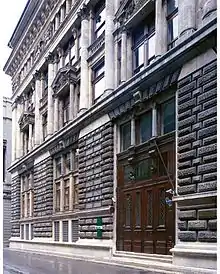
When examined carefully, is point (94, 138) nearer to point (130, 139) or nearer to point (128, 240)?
point (130, 139)

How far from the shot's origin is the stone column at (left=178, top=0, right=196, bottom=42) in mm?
10992

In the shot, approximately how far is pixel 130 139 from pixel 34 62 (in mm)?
14234

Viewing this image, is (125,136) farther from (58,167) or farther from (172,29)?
(58,167)

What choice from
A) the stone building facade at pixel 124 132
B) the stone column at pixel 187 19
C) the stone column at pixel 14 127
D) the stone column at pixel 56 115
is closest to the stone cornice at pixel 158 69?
the stone building facade at pixel 124 132

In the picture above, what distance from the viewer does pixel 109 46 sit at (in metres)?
16.2

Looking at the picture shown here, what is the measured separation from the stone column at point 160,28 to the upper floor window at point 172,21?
0.36 ft

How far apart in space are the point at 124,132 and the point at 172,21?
3.84 m

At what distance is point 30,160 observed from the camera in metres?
26.2

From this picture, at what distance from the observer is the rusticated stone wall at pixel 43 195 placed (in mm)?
22359

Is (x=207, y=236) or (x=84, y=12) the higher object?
(x=84, y=12)

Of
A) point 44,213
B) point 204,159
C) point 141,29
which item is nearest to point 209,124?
point 204,159

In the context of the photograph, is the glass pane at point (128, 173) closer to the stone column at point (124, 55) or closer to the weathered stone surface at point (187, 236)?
the stone column at point (124, 55)

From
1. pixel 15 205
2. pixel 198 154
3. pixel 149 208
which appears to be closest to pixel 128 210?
pixel 149 208

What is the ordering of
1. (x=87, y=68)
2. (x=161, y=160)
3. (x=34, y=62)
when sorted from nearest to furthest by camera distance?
(x=161, y=160)
(x=87, y=68)
(x=34, y=62)
